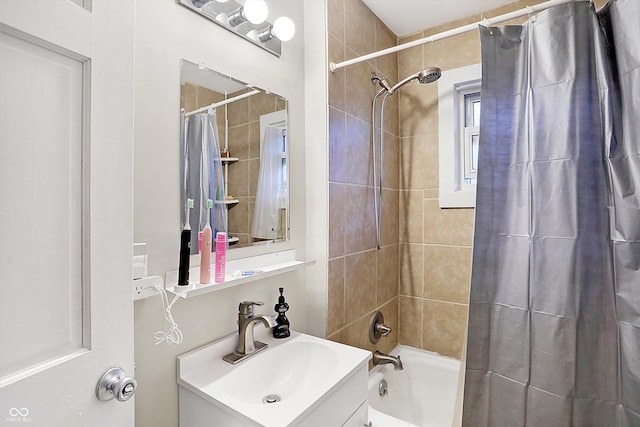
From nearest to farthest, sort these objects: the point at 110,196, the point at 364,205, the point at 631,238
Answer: the point at 110,196, the point at 631,238, the point at 364,205

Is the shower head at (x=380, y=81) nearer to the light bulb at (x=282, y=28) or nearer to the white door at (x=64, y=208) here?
the light bulb at (x=282, y=28)

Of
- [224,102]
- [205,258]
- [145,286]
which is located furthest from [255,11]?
[145,286]

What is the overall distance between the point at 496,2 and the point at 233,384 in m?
2.36

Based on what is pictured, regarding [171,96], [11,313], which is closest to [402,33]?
[171,96]

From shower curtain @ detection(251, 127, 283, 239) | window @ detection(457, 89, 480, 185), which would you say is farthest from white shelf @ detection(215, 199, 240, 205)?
window @ detection(457, 89, 480, 185)

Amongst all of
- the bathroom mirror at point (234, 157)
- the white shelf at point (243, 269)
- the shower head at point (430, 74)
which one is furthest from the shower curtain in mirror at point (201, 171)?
the shower head at point (430, 74)

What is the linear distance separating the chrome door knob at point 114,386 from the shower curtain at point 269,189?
72 cm

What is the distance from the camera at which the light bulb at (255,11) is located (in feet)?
4.10

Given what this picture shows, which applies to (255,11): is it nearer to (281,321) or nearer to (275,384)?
(281,321)

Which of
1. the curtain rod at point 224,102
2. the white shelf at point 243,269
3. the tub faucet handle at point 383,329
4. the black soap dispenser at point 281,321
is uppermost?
the curtain rod at point 224,102

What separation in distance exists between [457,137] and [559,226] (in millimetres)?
1043

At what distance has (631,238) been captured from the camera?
104 centimetres

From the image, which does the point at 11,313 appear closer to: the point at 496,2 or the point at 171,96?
the point at 171,96

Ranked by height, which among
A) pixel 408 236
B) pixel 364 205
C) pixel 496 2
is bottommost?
pixel 408 236
